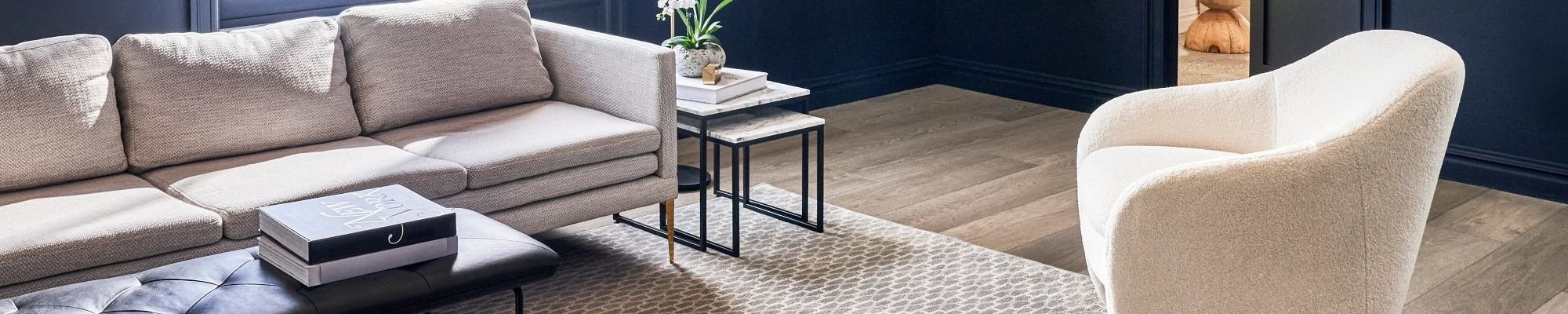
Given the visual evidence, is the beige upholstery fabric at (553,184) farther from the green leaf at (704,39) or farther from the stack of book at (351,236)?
the stack of book at (351,236)

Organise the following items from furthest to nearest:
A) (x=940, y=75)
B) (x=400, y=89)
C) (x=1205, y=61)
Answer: (x=1205, y=61) → (x=940, y=75) → (x=400, y=89)

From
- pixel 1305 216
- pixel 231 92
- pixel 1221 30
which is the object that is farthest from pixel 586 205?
pixel 1221 30

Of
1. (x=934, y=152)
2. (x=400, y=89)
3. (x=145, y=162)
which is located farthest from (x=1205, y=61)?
(x=145, y=162)

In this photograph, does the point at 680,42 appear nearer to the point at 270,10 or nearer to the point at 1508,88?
the point at 270,10

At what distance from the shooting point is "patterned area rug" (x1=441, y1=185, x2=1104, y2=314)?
3.12 meters

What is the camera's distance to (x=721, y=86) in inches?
138

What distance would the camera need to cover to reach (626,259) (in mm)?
3453

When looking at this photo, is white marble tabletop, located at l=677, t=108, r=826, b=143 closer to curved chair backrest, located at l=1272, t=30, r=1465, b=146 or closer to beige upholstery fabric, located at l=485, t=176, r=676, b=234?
beige upholstery fabric, located at l=485, t=176, r=676, b=234

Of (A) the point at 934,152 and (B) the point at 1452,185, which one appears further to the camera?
(A) the point at 934,152

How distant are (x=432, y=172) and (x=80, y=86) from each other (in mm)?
725

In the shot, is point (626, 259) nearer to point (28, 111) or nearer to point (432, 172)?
point (432, 172)

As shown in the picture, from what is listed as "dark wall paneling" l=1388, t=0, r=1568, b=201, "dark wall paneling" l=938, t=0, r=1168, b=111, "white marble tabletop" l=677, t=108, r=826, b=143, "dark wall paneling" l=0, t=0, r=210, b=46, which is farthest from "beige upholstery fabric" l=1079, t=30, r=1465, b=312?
"dark wall paneling" l=938, t=0, r=1168, b=111

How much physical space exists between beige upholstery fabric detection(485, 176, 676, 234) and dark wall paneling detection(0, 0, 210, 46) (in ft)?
3.76

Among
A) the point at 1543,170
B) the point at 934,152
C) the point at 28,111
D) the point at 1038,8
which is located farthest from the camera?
the point at 1038,8
